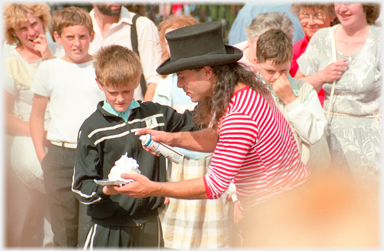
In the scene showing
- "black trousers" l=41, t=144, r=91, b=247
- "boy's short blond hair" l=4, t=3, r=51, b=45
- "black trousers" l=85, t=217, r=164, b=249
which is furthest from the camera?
"boy's short blond hair" l=4, t=3, r=51, b=45

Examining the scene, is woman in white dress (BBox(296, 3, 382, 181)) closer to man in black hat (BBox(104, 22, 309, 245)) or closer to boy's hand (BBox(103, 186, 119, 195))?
man in black hat (BBox(104, 22, 309, 245))

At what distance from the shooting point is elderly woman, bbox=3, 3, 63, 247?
389cm

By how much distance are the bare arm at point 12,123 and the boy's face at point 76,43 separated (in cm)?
63

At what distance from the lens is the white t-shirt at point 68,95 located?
3564 millimetres

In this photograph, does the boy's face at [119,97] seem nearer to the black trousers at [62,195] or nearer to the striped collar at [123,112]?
the striped collar at [123,112]

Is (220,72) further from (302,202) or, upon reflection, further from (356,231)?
(356,231)

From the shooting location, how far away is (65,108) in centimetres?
359

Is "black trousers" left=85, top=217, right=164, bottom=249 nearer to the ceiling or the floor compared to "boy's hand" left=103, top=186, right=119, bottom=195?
nearer to the floor

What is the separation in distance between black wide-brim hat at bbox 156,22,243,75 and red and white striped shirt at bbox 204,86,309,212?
0.76ft

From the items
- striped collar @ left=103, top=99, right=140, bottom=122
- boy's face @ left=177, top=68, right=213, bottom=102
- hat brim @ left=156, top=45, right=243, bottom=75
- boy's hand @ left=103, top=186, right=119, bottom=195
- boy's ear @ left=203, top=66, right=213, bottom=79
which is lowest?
boy's hand @ left=103, top=186, right=119, bottom=195

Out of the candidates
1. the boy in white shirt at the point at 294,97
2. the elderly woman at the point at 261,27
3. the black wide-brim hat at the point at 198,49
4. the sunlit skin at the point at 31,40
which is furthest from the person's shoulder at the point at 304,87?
the sunlit skin at the point at 31,40

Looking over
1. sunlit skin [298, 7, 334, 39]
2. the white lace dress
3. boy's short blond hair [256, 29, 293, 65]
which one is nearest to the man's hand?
boy's short blond hair [256, 29, 293, 65]

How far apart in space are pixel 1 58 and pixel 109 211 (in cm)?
188

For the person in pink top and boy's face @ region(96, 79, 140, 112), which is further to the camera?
the person in pink top
